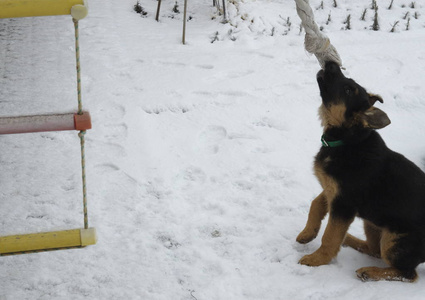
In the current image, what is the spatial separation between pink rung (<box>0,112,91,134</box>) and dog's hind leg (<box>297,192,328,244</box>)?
5.81 feet

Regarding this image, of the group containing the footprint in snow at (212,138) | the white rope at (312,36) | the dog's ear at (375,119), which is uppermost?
the white rope at (312,36)

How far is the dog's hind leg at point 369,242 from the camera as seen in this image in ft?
11.3

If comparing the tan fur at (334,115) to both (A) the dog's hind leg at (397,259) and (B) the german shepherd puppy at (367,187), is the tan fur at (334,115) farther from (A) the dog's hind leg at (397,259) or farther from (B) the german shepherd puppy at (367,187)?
(A) the dog's hind leg at (397,259)

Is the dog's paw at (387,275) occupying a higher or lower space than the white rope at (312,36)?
lower

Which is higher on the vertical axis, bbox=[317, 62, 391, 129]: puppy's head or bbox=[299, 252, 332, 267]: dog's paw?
bbox=[317, 62, 391, 129]: puppy's head

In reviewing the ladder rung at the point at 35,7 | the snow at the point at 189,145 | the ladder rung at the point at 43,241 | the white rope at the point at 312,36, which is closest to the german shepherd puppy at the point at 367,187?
the snow at the point at 189,145

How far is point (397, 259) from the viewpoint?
3.12m

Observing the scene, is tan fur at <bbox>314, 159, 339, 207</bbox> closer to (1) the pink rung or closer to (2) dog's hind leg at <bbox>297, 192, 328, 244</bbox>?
(2) dog's hind leg at <bbox>297, 192, 328, 244</bbox>

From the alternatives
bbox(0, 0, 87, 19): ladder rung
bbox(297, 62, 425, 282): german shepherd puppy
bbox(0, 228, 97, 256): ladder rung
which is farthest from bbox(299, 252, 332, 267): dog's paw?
bbox(0, 0, 87, 19): ladder rung

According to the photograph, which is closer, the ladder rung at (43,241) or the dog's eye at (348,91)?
the ladder rung at (43,241)

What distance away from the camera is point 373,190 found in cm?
320

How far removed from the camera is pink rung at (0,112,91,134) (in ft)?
8.27

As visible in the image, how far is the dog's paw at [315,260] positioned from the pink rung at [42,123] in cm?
178

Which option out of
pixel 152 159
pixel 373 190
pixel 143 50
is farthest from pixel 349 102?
pixel 143 50
